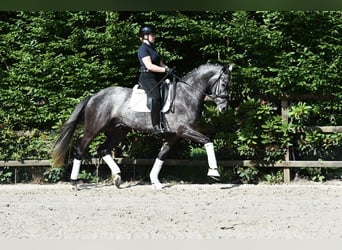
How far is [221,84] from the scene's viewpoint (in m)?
8.03

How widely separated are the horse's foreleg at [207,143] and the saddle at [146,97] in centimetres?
44

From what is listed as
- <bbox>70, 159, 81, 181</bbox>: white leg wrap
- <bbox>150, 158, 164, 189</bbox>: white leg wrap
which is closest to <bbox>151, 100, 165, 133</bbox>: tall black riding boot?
<bbox>150, 158, 164, 189</bbox>: white leg wrap

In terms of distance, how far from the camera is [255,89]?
877cm

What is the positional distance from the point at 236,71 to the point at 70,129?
2.86m

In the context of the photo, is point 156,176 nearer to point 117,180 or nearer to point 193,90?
point 117,180

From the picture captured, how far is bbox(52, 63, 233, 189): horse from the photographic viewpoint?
8031 mm

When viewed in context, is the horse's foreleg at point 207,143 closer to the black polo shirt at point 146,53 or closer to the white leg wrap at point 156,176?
the white leg wrap at point 156,176

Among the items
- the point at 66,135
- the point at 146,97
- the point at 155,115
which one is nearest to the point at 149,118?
the point at 155,115

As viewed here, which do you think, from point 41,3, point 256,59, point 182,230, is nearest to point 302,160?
point 256,59

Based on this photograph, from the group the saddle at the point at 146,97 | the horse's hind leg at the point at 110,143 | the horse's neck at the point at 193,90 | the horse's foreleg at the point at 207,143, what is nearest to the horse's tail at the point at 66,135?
the horse's hind leg at the point at 110,143

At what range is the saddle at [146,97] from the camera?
7.99m

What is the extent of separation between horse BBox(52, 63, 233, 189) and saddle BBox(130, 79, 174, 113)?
0.08 metres

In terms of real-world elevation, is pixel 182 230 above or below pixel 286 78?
below

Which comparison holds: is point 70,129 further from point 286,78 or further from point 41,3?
point 41,3
